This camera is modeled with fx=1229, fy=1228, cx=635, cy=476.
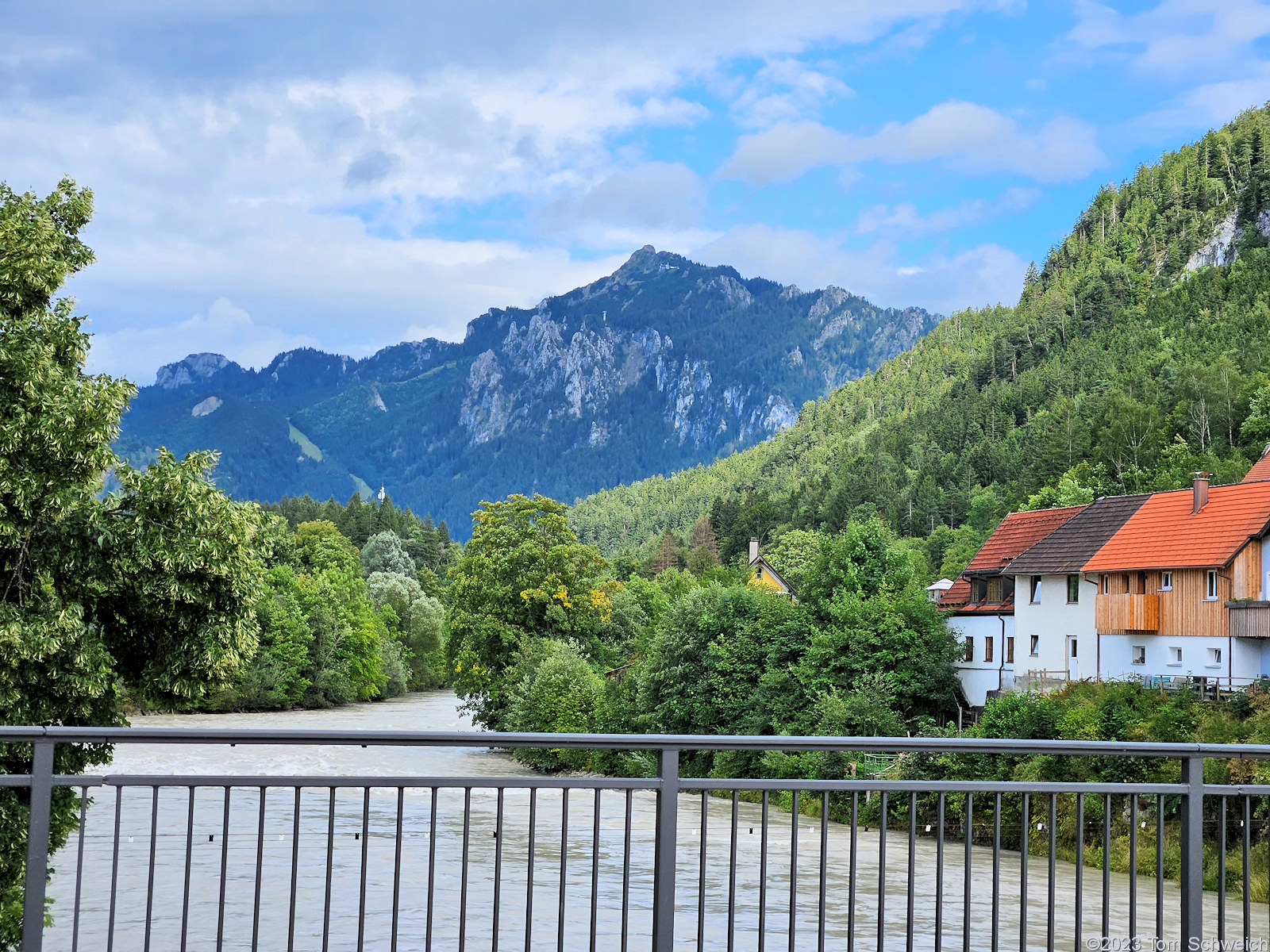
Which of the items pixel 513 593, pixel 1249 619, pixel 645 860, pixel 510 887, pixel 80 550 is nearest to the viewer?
pixel 80 550

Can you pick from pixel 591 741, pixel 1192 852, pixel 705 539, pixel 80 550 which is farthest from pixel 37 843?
pixel 705 539

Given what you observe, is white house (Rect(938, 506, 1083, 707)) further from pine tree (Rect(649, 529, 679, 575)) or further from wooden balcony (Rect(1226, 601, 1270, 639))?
pine tree (Rect(649, 529, 679, 575))

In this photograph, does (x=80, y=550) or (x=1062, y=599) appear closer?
(x=80, y=550)

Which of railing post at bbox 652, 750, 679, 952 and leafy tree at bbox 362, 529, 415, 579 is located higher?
leafy tree at bbox 362, 529, 415, 579

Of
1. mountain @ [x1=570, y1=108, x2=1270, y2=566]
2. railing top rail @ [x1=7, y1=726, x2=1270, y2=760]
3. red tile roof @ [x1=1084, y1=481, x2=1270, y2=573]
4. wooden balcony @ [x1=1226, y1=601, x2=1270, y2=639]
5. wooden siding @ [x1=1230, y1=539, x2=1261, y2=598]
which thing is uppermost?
mountain @ [x1=570, y1=108, x2=1270, y2=566]

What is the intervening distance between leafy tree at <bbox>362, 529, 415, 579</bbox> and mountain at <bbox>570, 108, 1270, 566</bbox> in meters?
35.9

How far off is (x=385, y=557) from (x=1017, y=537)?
86.9 m

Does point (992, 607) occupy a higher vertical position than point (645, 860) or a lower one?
higher

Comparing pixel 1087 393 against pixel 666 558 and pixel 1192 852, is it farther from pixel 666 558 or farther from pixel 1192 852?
pixel 1192 852

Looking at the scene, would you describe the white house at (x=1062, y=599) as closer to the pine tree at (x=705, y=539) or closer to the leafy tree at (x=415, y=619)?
the leafy tree at (x=415, y=619)

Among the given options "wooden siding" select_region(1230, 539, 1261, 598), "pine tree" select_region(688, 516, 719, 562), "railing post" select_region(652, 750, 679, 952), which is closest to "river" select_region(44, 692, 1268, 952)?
"railing post" select_region(652, 750, 679, 952)

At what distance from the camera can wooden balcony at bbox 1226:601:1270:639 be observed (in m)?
39.0

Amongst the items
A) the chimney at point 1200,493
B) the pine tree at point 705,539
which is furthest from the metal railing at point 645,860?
the pine tree at point 705,539

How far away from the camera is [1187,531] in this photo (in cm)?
4453
